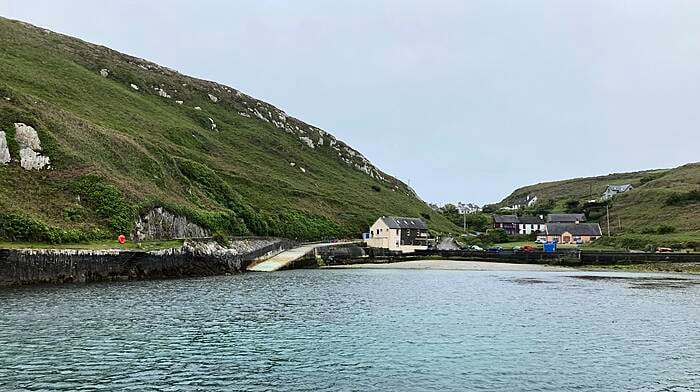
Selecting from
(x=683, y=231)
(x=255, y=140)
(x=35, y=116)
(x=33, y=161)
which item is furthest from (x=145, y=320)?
(x=255, y=140)

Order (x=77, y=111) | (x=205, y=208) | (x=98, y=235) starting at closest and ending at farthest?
(x=98, y=235), (x=205, y=208), (x=77, y=111)

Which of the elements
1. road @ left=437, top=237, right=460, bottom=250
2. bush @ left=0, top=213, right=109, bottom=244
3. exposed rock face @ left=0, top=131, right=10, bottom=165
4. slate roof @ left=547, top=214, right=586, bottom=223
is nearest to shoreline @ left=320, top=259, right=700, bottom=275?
road @ left=437, top=237, right=460, bottom=250

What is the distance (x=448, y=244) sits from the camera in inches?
6112

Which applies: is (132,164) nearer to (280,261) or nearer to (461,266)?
(280,261)

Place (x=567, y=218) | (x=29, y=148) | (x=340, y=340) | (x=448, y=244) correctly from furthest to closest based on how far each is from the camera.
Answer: (x=567, y=218), (x=448, y=244), (x=29, y=148), (x=340, y=340)

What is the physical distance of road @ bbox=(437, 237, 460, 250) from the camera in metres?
149

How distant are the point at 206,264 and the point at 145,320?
37.7 metres

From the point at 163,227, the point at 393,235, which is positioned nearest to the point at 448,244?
the point at 393,235

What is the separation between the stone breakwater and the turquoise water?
337 cm

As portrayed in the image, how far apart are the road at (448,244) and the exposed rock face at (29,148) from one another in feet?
323

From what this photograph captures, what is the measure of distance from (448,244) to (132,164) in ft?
303

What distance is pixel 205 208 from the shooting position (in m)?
96.8

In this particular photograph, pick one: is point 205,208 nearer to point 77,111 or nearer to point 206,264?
point 206,264

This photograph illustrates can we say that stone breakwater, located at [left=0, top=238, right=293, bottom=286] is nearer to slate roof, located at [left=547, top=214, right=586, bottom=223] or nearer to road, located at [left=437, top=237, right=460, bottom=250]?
road, located at [left=437, top=237, right=460, bottom=250]
